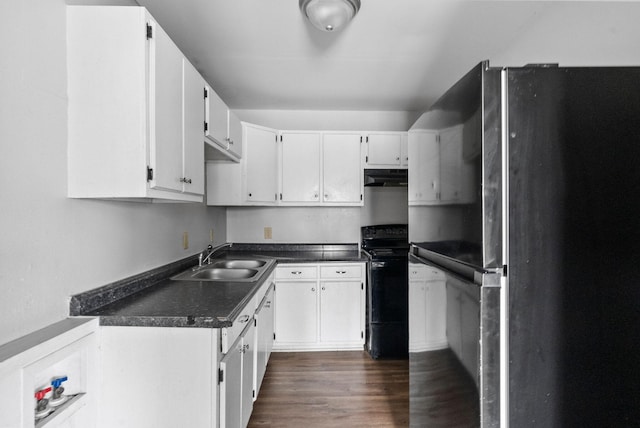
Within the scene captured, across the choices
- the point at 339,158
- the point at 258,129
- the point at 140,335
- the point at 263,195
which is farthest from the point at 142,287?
the point at 339,158

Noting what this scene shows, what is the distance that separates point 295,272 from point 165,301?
1561 millimetres

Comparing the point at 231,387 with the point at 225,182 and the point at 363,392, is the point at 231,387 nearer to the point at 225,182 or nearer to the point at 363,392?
the point at 363,392

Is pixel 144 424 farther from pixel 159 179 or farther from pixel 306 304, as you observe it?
pixel 306 304

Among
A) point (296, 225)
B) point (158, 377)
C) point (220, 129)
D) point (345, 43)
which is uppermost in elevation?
point (345, 43)

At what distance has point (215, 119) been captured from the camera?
77.6 inches

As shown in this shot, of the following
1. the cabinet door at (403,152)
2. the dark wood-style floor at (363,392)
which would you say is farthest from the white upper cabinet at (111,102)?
the cabinet door at (403,152)

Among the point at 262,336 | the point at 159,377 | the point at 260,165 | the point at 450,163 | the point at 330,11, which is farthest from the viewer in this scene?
the point at 260,165

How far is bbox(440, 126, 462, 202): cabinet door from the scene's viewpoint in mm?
1017

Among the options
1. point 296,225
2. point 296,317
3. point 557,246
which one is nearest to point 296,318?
point 296,317

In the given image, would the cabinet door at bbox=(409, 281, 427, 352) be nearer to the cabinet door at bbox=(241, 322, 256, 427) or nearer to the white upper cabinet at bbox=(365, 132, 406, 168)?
the cabinet door at bbox=(241, 322, 256, 427)

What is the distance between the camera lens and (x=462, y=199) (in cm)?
99

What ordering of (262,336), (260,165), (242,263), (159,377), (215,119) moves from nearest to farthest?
(159,377) < (215,119) < (262,336) < (242,263) < (260,165)

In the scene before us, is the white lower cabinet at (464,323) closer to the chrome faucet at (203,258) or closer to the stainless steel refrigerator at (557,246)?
the stainless steel refrigerator at (557,246)

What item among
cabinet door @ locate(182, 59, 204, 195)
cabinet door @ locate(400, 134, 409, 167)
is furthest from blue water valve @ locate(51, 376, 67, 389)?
cabinet door @ locate(400, 134, 409, 167)
